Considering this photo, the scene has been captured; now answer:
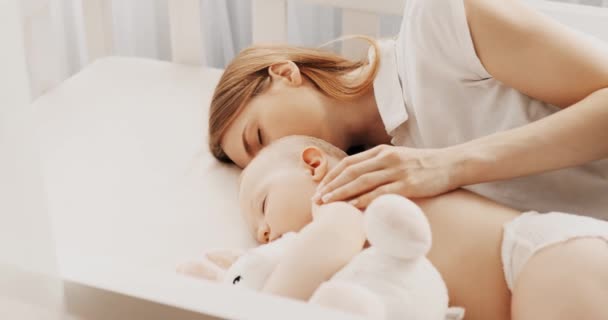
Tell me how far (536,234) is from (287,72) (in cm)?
47

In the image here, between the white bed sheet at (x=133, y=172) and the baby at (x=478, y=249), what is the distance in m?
0.13

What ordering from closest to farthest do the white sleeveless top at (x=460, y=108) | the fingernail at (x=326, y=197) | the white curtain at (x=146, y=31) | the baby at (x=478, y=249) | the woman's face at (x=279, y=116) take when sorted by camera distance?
the baby at (x=478, y=249) < the fingernail at (x=326, y=197) < the white sleeveless top at (x=460, y=108) < the woman's face at (x=279, y=116) < the white curtain at (x=146, y=31)

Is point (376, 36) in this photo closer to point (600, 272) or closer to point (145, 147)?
point (145, 147)

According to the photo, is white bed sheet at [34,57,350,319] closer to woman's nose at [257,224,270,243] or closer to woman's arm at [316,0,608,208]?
woman's nose at [257,224,270,243]

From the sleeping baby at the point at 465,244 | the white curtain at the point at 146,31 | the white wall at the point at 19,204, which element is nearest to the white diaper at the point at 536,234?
the sleeping baby at the point at 465,244

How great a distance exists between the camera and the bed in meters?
0.71

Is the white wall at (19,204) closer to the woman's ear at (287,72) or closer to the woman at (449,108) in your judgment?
the woman at (449,108)

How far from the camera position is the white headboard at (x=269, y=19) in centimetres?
131

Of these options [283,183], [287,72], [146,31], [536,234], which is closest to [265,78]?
[287,72]

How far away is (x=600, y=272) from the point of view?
0.81 metres

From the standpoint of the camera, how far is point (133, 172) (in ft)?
4.13

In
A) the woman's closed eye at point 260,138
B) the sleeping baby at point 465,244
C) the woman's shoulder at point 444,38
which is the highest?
the woman's shoulder at point 444,38

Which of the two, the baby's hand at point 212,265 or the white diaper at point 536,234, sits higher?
the white diaper at point 536,234

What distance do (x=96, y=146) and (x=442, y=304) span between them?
2.35ft
